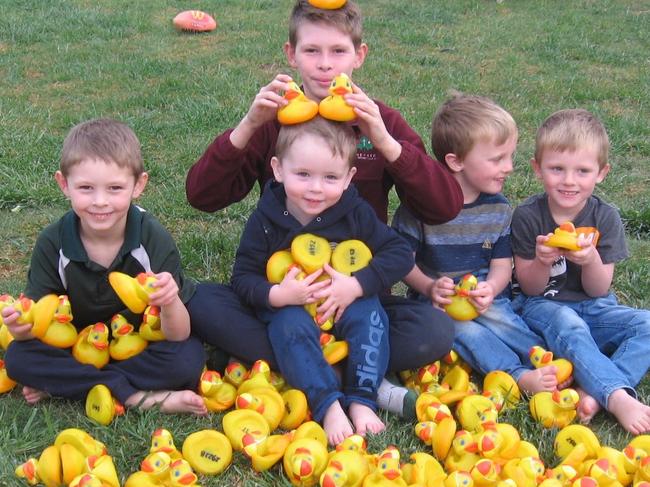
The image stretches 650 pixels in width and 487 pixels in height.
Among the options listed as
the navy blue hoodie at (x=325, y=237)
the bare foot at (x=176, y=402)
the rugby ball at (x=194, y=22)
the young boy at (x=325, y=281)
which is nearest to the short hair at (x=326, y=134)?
the young boy at (x=325, y=281)

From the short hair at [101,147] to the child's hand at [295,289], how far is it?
70 centimetres

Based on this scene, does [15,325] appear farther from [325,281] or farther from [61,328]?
[325,281]

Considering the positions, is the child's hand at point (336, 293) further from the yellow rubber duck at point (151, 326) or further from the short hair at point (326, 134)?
the yellow rubber duck at point (151, 326)

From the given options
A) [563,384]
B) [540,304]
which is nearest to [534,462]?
[563,384]

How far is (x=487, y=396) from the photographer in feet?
9.82

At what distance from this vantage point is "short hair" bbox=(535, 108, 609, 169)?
3338mm

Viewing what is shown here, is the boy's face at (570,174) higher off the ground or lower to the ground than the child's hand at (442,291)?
higher

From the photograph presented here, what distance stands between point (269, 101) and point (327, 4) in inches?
20.7

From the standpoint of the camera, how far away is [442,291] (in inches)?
131

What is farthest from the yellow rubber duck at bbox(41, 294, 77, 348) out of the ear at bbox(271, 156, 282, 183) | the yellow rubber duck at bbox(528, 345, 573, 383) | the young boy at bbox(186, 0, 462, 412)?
the yellow rubber duck at bbox(528, 345, 573, 383)

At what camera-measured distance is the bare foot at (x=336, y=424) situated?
2.75 m

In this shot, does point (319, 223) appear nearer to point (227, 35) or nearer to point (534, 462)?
point (534, 462)

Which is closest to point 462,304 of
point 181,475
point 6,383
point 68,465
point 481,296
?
point 481,296

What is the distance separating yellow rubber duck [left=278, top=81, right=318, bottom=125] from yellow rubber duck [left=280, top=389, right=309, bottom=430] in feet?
3.33
